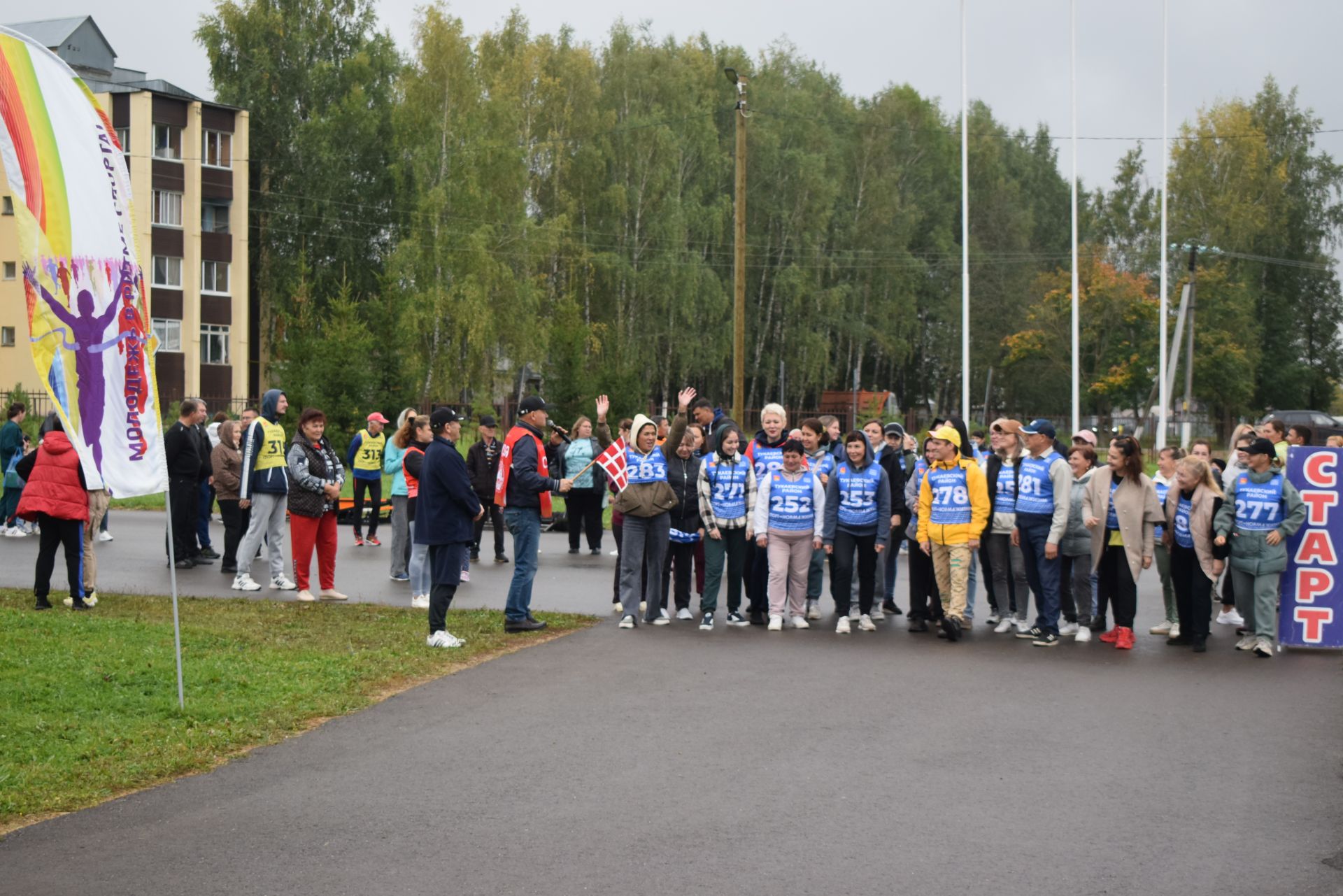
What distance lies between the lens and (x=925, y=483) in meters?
12.5

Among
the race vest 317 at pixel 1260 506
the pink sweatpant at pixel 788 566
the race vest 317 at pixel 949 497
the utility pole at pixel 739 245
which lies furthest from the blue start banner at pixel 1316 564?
the utility pole at pixel 739 245

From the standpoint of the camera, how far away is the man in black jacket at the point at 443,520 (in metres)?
11.4

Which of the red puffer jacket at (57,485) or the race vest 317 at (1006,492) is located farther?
the red puffer jacket at (57,485)

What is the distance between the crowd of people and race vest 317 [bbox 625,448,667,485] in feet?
0.06

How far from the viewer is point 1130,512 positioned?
1195cm

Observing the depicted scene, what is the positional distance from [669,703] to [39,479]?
23.7 ft

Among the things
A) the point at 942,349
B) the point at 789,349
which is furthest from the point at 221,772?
the point at 942,349

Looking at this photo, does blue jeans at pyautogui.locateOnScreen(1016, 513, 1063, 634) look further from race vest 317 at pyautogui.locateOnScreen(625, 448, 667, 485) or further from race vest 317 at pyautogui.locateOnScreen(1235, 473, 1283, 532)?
race vest 317 at pyautogui.locateOnScreen(625, 448, 667, 485)

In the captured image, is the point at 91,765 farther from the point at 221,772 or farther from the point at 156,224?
the point at 156,224

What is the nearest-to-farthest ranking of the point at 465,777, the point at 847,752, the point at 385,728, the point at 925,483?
the point at 465,777
the point at 847,752
the point at 385,728
the point at 925,483

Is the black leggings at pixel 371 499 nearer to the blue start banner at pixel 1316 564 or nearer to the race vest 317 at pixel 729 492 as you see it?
the race vest 317 at pixel 729 492

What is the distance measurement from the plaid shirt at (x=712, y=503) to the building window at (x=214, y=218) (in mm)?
49326

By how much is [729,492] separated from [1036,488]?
Answer: 9.41 feet

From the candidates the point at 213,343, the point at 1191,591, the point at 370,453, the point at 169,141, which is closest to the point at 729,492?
the point at 1191,591
